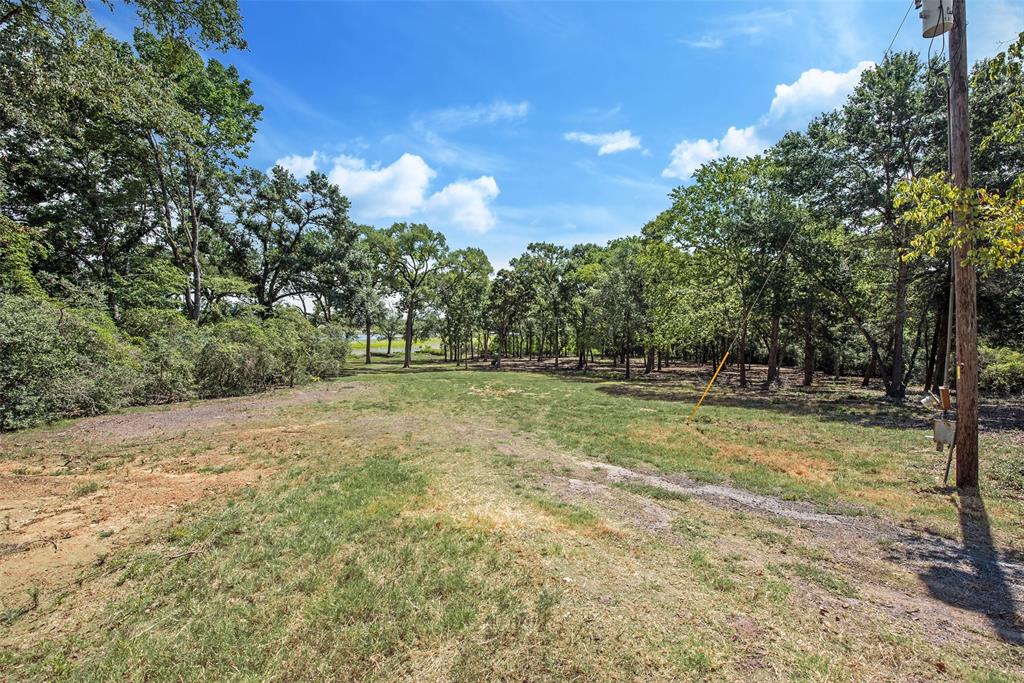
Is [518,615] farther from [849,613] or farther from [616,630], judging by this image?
[849,613]

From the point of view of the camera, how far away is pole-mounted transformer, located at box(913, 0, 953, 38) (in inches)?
235

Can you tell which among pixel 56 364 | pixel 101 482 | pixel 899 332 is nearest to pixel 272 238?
pixel 56 364

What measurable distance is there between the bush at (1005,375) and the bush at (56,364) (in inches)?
1355

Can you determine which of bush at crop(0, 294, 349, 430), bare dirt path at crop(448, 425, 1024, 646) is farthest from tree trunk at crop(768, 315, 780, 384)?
bush at crop(0, 294, 349, 430)

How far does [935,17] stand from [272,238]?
1305 inches

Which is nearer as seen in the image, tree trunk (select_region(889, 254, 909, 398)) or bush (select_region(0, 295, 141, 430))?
bush (select_region(0, 295, 141, 430))

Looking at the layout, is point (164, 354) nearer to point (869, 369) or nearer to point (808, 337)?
point (808, 337)

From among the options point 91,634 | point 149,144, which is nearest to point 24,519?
point 91,634

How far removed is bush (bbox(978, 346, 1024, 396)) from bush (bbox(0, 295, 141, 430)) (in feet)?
113

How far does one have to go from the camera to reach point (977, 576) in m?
4.12

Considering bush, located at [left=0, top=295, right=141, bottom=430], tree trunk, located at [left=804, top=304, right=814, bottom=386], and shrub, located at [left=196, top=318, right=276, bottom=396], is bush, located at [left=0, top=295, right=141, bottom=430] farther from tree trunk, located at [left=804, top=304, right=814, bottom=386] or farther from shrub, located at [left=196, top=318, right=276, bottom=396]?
tree trunk, located at [left=804, top=304, right=814, bottom=386]

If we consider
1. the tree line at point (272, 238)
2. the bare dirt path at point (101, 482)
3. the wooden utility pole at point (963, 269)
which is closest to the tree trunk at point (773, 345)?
the tree line at point (272, 238)

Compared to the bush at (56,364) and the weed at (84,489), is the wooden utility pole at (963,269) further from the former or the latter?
the bush at (56,364)

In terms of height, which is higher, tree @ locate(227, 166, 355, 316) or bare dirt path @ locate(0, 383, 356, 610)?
tree @ locate(227, 166, 355, 316)
